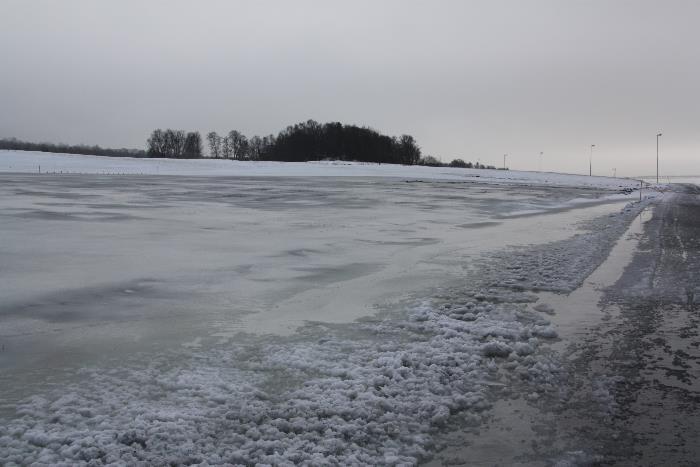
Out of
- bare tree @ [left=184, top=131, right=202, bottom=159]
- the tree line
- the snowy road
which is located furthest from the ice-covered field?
bare tree @ [left=184, top=131, right=202, bottom=159]

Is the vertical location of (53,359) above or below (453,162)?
below

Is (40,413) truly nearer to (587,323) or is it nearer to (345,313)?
(345,313)

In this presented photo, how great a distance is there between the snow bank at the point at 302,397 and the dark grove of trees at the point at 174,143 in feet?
478

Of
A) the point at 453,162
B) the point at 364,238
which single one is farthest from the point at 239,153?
the point at 364,238

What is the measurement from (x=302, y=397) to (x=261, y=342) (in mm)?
1123

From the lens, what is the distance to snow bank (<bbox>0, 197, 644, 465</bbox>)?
111 inches

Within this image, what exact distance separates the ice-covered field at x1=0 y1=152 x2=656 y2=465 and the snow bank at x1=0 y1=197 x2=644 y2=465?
13 mm

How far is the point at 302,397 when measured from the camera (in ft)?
11.3

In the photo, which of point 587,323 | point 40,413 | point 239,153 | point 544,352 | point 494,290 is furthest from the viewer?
point 239,153

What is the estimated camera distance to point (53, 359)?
403cm

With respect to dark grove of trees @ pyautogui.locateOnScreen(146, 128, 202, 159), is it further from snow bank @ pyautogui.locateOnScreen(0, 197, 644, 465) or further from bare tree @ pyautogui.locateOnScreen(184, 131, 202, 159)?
snow bank @ pyautogui.locateOnScreen(0, 197, 644, 465)

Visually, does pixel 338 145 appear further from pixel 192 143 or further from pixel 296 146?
pixel 192 143

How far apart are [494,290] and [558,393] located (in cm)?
288

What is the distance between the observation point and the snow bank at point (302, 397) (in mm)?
2826
